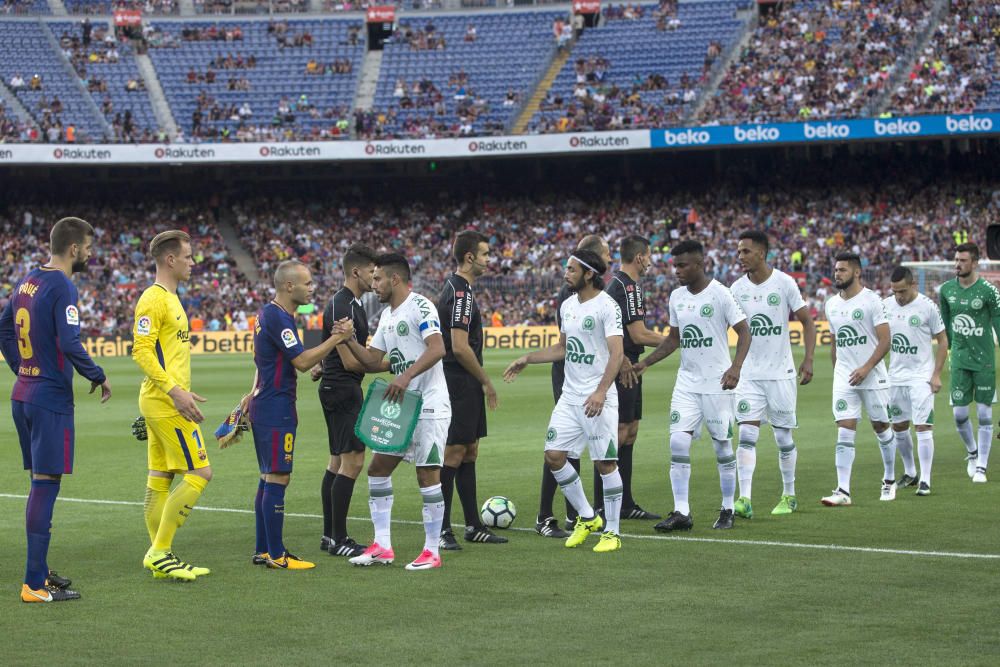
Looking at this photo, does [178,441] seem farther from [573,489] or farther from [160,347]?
[573,489]

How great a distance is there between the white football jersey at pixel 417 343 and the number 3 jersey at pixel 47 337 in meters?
2.05

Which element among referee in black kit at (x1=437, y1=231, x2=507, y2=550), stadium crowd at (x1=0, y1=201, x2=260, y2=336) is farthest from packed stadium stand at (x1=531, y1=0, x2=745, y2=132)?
referee in black kit at (x1=437, y1=231, x2=507, y2=550)

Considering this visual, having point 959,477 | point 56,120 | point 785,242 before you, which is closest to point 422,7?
point 56,120

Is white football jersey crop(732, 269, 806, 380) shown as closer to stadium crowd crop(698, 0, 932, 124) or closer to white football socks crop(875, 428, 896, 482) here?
white football socks crop(875, 428, 896, 482)

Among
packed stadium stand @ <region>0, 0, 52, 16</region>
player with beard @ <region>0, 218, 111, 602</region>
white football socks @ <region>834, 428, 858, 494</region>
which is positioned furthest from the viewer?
packed stadium stand @ <region>0, 0, 52, 16</region>

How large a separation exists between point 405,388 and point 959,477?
7060 millimetres

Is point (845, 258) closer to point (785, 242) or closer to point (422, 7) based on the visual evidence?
point (785, 242)

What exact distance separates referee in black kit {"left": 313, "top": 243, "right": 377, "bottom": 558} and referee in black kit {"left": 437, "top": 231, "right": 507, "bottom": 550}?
0.64 metres

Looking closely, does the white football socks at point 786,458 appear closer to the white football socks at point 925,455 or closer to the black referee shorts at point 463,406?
the white football socks at point 925,455

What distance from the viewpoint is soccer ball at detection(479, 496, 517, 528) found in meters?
10.5

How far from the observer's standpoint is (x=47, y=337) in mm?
8000

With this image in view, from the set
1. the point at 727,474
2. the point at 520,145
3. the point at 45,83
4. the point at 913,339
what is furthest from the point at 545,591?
the point at 45,83

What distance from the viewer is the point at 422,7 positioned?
59.8 meters

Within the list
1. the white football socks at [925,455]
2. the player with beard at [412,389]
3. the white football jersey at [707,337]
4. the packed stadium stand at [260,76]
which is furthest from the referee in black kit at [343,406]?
the packed stadium stand at [260,76]
